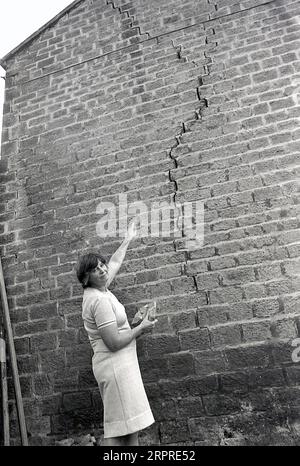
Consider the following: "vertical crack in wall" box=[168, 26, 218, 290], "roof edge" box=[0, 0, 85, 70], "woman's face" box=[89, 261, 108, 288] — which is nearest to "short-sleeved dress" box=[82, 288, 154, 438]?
"woman's face" box=[89, 261, 108, 288]

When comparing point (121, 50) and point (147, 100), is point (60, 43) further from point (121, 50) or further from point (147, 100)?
point (147, 100)

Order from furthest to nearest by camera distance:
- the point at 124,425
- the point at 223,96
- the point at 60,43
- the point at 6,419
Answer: the point at 60,43 < the point at 223,96 < the point at 6,419 < the point at 124,425

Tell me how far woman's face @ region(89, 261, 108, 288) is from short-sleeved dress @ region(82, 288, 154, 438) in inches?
4.1

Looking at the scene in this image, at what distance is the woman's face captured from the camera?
253 cm

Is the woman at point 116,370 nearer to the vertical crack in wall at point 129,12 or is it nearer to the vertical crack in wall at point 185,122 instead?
the vertical crack in wall at point 185,122

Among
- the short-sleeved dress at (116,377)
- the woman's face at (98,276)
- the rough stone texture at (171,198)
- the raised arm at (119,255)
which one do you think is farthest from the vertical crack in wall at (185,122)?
the short-sleeved dress at (116,377)

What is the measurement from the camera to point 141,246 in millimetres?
3359

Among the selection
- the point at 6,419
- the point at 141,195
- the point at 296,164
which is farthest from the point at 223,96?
the point at 6,419

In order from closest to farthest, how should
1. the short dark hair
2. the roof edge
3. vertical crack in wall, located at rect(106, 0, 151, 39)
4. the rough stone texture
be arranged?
1. the short dark hair
2. the rough stone texture
3. vertical crack in wall, located at rect(106, 0, 151, 39)
4. the roof edge

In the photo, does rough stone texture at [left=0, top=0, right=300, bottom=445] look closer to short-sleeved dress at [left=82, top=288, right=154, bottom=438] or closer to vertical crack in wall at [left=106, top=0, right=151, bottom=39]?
vertical crack in wall at [left=106, top=0, right=151, bottom=39]

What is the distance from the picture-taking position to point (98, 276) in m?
2.53

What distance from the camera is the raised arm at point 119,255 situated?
315 centimetres

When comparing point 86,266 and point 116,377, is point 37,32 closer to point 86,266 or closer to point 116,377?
point 86,266

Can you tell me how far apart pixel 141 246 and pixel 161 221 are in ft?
0.90
